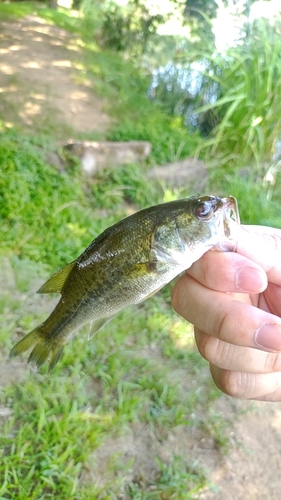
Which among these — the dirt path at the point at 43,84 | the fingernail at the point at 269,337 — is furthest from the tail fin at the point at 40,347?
the dirt path at the point at 43,84

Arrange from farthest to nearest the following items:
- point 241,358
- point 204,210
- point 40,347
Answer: point 40,347, point 241,358, point 204,210

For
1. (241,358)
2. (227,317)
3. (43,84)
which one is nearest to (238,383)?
(241,358)

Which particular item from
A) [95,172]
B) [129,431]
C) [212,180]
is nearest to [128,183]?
[95,172]

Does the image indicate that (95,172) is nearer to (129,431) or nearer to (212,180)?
(212,180)

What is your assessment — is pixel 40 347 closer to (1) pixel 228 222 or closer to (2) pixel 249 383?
(2) pixel 249 383

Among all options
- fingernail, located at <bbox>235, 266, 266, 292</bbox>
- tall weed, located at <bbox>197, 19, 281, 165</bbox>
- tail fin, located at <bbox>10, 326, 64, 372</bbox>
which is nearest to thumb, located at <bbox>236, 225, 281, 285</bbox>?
fingernail, located at <bbox>235, 266, 266, 292</bbox>

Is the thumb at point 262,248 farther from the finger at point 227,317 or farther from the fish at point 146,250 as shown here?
the finger at point 227,317
